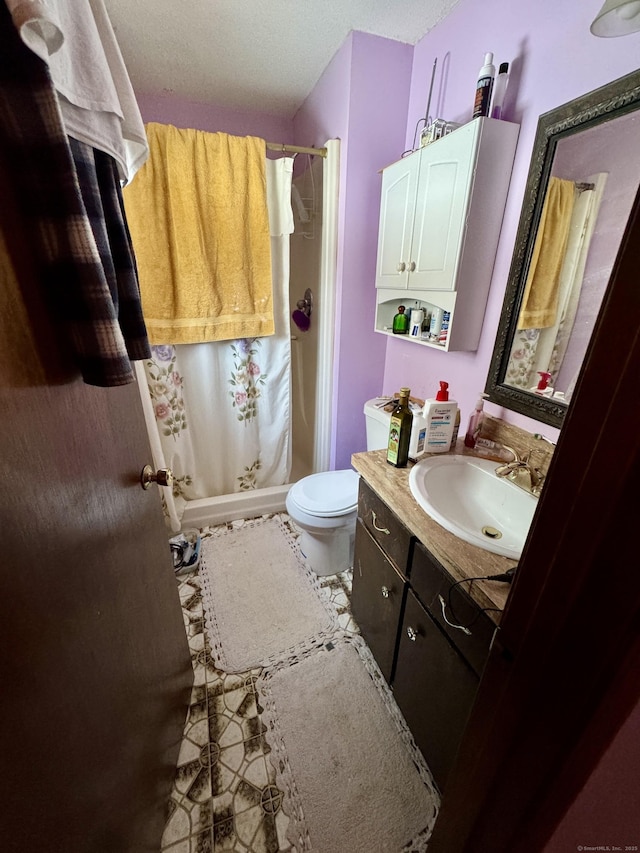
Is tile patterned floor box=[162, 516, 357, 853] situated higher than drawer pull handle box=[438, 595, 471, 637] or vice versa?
drawer pull handle box=[438, 595, 471, 637]

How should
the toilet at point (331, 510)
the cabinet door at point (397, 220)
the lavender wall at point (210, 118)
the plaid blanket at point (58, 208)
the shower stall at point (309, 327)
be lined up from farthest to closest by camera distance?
1. the lavender wall at point (210, 118)
2. the shower stall at point (309, 327)
3. the toilet at point (331, 510)
4. the cabinet door at point (397, 220)
5. the plaid blanket at point (58, 208)

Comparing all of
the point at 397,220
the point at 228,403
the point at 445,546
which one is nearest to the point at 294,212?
the point at 397,220

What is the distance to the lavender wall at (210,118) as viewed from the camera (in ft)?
6.58

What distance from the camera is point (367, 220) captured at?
173 cm

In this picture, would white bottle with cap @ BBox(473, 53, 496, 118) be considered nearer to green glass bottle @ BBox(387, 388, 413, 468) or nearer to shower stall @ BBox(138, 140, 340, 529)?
shower stall @ BBox(138, 140, 340, 529)

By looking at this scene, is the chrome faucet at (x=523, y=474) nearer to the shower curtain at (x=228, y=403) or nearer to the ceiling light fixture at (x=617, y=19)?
the ceiling light fixture at (x=617, y=19)

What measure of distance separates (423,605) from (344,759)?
0.64 m

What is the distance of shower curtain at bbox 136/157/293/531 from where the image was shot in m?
1.84

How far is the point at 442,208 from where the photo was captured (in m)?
1.22

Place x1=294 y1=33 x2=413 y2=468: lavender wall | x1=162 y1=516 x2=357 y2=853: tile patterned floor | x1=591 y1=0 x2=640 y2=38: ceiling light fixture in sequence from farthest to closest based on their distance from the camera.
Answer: x1=294 y1=33 x2=413 y2=468: lavender wall, x1=162 y1=516 x2=357 y2=853: tile patterned floor, x1=591 y1=0 x2=640 y2=38: ceiling light fixture

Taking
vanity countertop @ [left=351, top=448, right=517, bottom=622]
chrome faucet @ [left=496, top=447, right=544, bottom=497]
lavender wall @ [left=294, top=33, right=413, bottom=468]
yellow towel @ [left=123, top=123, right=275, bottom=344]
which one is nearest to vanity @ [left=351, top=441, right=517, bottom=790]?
vanity countertop @ [left=351, top=448, right=517, bottom=622]

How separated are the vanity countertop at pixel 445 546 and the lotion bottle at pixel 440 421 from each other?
0.49 ft

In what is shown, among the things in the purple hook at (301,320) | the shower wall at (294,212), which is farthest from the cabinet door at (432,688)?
the purple hook at (301,320)

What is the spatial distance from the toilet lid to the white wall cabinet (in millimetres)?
792
